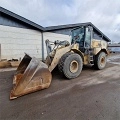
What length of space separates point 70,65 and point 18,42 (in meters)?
6.96

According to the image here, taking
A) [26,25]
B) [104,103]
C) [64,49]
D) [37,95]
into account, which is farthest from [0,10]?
[104,103]

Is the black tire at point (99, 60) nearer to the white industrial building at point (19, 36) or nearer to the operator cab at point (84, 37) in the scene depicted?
the operator cab at point (84, 37)

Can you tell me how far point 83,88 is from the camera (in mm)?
4020

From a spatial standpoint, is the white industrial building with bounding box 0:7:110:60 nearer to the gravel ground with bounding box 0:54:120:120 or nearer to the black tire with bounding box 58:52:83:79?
the gravel ground with bounding box 0:54:120:120

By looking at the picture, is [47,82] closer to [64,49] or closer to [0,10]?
[64,49]

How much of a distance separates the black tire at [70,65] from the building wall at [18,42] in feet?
21.4

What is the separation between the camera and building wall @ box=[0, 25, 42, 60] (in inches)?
372

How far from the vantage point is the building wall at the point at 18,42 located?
9445 mm

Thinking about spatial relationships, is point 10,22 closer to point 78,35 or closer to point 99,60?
point 78,35

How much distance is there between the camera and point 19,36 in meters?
10.3

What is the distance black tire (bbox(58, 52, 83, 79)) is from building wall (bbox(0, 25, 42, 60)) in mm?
6532

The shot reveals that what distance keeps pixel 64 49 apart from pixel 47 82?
178 centimetres

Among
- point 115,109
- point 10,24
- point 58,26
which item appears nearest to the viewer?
point 115,109

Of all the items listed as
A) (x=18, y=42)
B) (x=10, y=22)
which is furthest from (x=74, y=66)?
(x=10, y=22)
